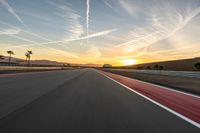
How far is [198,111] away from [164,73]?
32803mm

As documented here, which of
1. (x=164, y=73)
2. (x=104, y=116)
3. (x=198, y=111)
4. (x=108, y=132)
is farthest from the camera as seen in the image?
(x=164, y=73)

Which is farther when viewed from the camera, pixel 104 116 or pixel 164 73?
pixel 164 73

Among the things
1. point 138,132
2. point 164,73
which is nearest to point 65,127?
point 138,132

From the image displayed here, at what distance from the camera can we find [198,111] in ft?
27.3

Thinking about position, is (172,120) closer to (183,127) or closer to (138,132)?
(183,127)

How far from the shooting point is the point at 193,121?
6.60 m

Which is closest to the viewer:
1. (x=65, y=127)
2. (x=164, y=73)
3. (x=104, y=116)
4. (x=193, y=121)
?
(x=65, y=127)

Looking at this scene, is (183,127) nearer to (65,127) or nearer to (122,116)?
(122,116)

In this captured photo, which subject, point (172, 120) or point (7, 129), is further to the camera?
point (172, 120)

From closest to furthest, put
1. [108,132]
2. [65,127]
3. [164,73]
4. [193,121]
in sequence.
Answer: [108,132]
[65,127]
[193,121]
[164,73]

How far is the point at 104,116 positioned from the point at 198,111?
3.34 metres

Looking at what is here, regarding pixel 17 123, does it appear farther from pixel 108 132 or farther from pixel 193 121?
pixel 193 121

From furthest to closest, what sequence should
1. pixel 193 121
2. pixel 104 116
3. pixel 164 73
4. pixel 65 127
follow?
pixel 164 73, pixel 104 116, pixel 193 121, pixel 65 127

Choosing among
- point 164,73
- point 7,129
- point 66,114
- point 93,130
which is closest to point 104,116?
point 66,114
